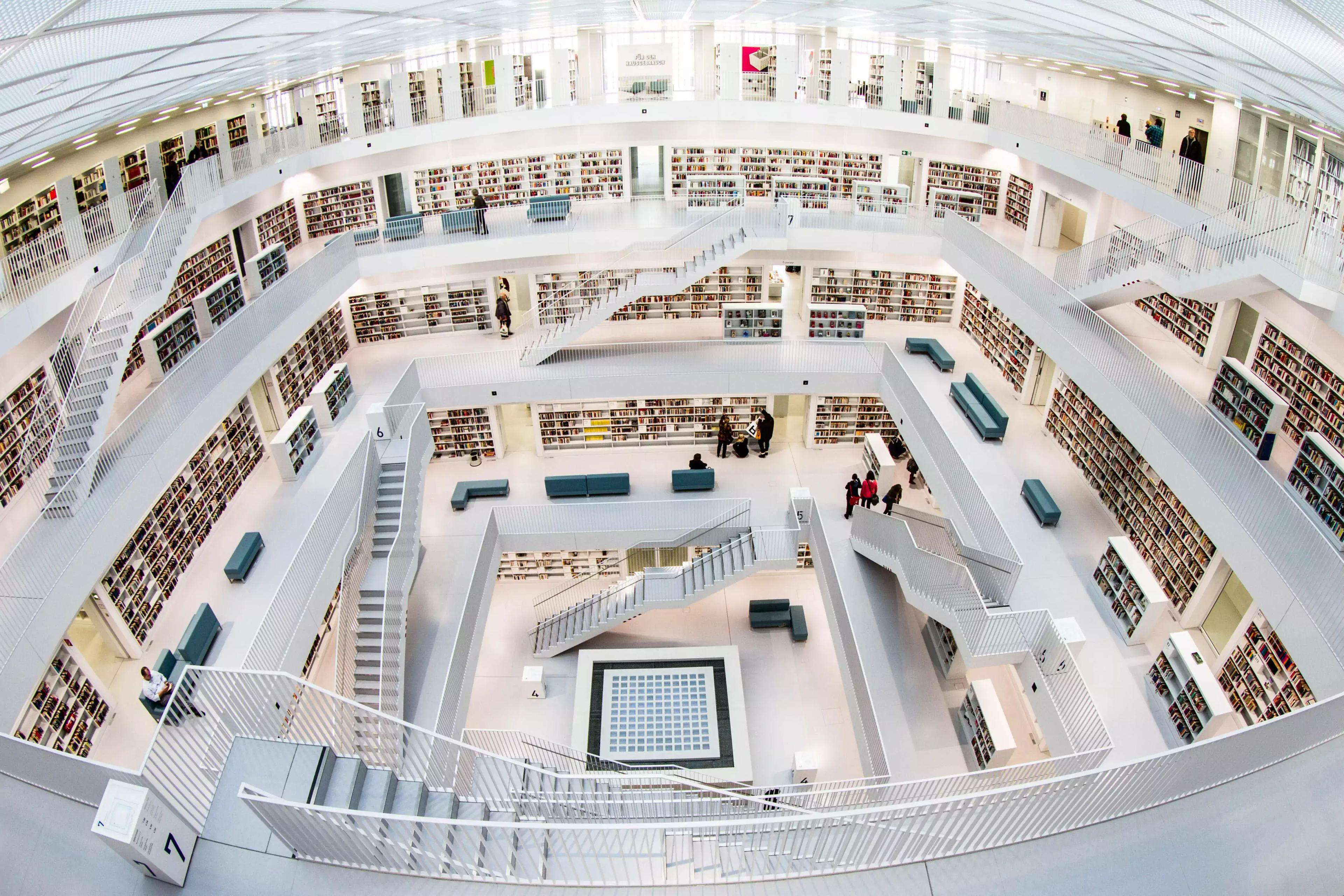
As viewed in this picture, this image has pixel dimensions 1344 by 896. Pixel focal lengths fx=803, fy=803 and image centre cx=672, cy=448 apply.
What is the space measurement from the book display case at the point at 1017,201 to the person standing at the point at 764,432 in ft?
26.3

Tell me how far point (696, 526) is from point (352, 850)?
38.2 feet

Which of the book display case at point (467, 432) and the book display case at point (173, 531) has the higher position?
the book display case at point (173, 531)

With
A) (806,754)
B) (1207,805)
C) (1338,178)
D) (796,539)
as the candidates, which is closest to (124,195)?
(796,539)

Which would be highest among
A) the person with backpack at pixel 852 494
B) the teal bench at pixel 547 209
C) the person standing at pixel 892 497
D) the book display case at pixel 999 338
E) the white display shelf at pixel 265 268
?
the teal bench at pixel 547 209

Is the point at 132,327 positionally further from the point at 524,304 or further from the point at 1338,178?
the point at 1338,178

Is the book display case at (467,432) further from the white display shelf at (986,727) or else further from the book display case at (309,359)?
the white display shelf at (986,727)

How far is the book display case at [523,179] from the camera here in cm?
2048

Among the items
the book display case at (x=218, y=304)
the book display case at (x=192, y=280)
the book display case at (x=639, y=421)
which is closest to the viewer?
the book display case at (x=192, y=280)

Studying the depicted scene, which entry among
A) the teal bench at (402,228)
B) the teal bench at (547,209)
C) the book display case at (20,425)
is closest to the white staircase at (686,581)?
the teal bench at (547,209)

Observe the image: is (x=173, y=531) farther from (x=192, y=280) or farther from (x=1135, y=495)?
(x=1135, y=495)

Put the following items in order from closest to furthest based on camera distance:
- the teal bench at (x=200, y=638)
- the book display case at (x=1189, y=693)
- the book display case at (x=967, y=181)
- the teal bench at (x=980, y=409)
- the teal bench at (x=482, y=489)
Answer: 1. the book display case at (x=1189, y=693)
2. the teal bench at (x=200, y=638)
3. the teal bench at (x=980, y=409)
4. the teal bench at (x=482, y=489)
5. the book display case at (x=967, y=181)

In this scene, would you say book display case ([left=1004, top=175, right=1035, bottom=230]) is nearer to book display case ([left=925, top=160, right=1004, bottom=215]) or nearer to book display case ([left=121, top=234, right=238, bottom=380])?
book display case ([left=925, top=160, right=1004, bottom=215])

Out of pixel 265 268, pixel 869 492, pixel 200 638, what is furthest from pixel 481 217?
pixel 200 638

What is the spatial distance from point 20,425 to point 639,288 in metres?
11.1
